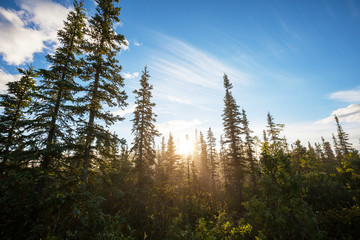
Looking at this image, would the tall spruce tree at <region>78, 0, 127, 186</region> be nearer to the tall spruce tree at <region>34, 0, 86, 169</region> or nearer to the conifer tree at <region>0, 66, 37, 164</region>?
the tall spruce tree at <region>34, 0, 86, 169</region>

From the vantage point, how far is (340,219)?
10.5 m

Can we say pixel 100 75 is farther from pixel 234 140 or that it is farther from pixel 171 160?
pixel 171 160

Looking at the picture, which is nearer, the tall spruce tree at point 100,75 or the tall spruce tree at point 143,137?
the tall spruce tree at point 100,75

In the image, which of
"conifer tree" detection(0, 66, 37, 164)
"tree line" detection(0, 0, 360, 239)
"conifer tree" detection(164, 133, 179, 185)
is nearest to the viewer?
"tree line" detection(0, 0, 360, 239)

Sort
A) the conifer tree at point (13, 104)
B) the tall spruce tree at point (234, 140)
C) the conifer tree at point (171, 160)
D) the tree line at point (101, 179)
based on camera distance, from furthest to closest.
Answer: the conifer tree at point (171, 160) < the tall spruce tree at point (234, 140) < the conifer tree at point (13, 104) < the tree line at point (101, 179)

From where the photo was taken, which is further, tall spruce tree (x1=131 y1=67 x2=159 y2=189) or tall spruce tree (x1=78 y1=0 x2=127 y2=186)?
tall spruce tree (x1=131 y1=67 x2=159 y2=189)

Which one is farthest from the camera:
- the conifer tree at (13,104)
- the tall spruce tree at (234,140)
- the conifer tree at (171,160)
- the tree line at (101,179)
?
the conifer tree at (171,160)

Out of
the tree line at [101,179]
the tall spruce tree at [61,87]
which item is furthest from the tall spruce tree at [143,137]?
the tall spruce tree at [61,87]

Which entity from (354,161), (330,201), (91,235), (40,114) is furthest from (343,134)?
(40,114)

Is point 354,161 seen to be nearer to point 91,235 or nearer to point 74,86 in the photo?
point 91,235

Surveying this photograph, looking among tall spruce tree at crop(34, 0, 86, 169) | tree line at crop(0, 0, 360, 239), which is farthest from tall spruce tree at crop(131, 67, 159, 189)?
tall spruce tree at crop(34, 0, 86, 169)

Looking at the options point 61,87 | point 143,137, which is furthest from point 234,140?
point 61,87

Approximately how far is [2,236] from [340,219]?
67.5 feet

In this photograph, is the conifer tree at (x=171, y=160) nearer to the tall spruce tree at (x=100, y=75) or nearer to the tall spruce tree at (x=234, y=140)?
the tall spruce tree at (x=234, y=140)
